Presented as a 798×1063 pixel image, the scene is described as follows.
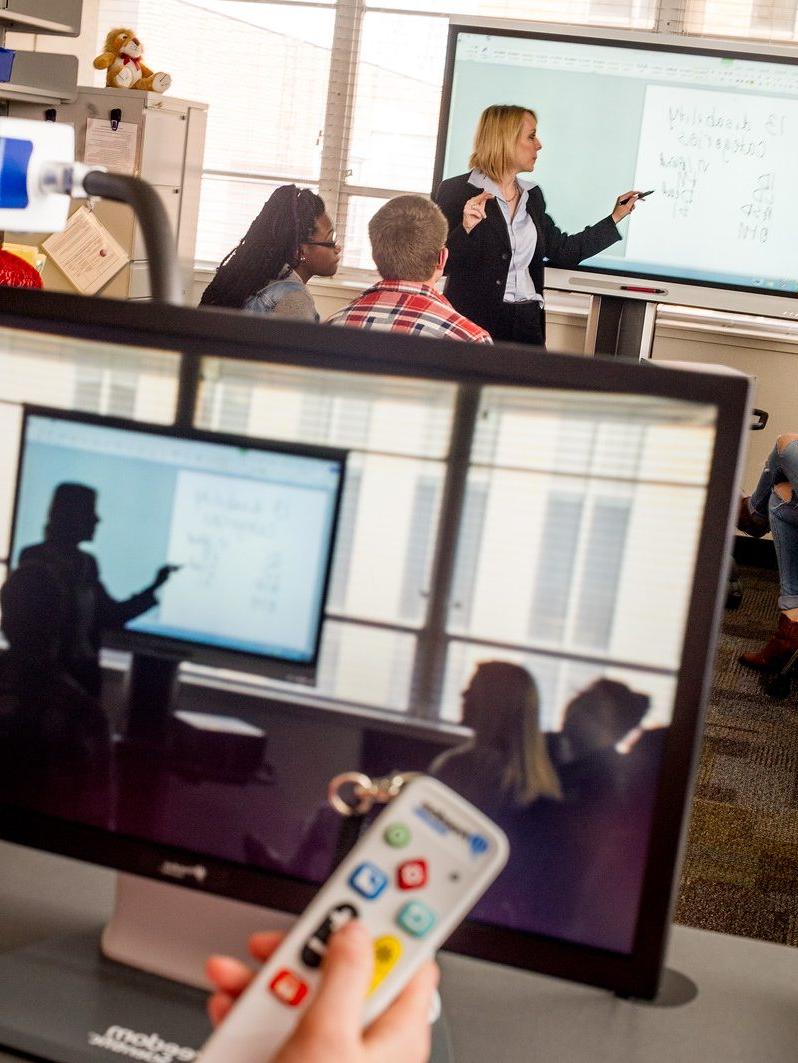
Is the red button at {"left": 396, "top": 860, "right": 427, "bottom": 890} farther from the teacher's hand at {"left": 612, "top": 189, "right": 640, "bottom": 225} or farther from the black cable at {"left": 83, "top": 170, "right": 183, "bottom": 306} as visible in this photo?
the teacher's hand at {"left": 612, "top": 189, "right": 640, "bottom": 225}

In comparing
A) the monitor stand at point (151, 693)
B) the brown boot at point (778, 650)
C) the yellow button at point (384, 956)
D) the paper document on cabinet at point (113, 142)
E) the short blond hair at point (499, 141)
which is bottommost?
the brown boot at point (778, 650)

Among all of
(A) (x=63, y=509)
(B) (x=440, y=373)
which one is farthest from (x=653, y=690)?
(A) (x=63, y=509)

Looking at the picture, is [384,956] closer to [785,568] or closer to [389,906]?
[389,906]

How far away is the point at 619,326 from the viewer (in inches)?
183

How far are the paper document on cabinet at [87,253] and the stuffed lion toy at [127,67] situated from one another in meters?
0.58

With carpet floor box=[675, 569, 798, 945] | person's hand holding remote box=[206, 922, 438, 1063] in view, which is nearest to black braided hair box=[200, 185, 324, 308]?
carpet floor box=[675, 569, 798, 945]

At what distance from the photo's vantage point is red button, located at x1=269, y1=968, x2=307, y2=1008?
563 millimetres

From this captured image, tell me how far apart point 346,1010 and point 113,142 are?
423 centimetres

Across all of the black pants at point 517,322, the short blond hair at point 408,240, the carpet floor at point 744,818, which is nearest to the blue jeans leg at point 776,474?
the carpet floor at point 744,818

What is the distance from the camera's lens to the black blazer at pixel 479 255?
13.8ft

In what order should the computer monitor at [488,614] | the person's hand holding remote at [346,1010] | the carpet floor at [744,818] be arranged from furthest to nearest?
the carpet floor at [744,818], the computer monitor at [488,614], the person's hand holding remote at [346,1010]

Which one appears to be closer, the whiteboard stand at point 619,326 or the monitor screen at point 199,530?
the monitor screen at point 199,530

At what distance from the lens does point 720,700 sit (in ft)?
11.2

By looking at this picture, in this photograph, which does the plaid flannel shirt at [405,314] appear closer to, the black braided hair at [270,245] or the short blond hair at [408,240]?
the short blond hair at [408,240]
